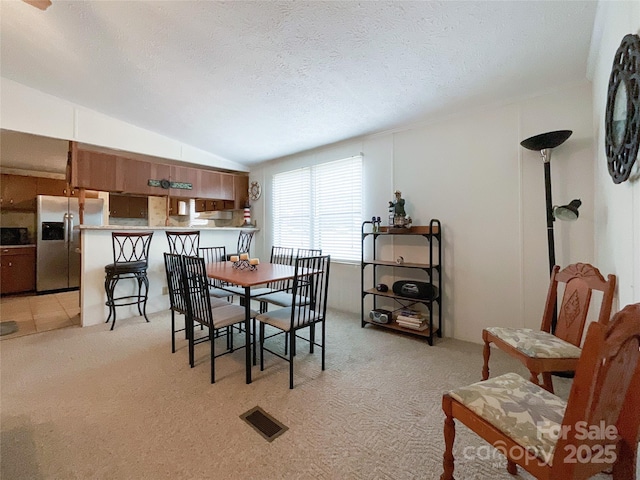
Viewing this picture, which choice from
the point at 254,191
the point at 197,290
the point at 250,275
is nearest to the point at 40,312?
the point at 197,290

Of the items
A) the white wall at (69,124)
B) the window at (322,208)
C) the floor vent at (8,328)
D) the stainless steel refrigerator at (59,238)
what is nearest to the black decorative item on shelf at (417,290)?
the window at (322,208)

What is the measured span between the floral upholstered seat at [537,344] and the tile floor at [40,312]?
461 centimetres

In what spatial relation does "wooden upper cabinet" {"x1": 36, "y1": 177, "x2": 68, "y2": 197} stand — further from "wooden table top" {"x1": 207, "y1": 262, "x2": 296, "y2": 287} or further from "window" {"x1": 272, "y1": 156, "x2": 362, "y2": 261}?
"wooden table top" {"x1": 207, "y1": 262, "x2": 296, "y2": 287}

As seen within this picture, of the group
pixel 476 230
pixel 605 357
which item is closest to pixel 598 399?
pixel 605 357

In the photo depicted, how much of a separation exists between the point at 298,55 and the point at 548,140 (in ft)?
6.96

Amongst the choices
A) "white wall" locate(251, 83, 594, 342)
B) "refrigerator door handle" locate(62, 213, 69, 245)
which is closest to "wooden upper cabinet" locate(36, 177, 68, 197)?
"refrigerator door handle" locate(62, 213, 69, 245)

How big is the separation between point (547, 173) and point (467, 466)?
2.22 meters

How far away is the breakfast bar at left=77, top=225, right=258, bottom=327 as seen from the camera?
3.45 meters

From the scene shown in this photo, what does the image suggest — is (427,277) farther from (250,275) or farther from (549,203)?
(250,275)

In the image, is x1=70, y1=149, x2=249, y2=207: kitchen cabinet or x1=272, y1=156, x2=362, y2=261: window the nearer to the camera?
x1=70, y1=149, x2=249, y2=207: kitchen cabinet

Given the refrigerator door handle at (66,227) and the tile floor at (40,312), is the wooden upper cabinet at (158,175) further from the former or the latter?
the refrigerator door handle at (66,227)

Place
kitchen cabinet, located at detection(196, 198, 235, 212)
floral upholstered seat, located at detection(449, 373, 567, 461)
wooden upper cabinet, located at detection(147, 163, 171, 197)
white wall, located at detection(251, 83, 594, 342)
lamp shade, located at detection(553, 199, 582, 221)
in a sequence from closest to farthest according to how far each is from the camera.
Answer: floral upholstered seat, located at detection(449, 373, 567, 461) < lamp shade, located at detection(553, 199, 582, 221) < white wall, located at detection(251, 83, 594, 342) < wooden upper cabinet, located at detection(147, 163, 171, 197) < kitchen cabinet, located at detection(196, 198, 235, 212)

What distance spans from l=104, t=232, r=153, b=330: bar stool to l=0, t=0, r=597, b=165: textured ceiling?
1675 millimetres

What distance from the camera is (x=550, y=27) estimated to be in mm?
1799
